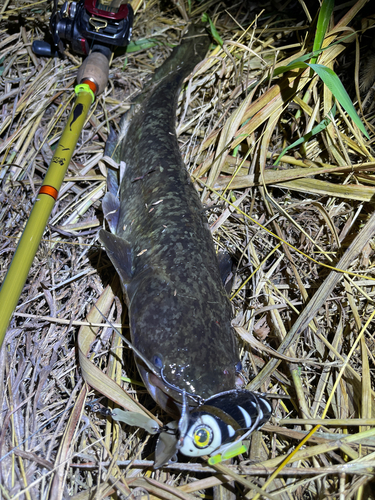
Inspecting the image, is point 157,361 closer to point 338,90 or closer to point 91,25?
point 338,90

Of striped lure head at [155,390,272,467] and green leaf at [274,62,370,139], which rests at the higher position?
green leaf at [274,62,370,139]

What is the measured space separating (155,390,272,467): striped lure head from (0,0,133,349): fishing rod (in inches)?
52.8

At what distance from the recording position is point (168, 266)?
2.06 meters

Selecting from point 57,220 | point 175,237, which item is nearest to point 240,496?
point 175,237

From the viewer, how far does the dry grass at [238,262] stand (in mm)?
1829

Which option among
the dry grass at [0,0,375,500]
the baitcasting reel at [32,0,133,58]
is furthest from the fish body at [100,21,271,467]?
the baitcasting reel at [32,0,133,58]

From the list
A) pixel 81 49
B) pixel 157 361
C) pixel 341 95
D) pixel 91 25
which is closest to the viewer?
pixel 157 361

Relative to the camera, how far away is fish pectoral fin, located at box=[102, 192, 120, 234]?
8.29 feet

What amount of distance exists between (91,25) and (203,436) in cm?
298

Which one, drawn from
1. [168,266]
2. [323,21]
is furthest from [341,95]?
[168,266]

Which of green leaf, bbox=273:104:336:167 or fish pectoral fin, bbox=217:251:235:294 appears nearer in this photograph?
fish pectoral fin, bbox=217:251:235:294

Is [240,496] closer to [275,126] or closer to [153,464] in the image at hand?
[153,464]

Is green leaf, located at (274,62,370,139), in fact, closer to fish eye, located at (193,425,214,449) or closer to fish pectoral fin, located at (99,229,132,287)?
fish pectoral fin, located at (99,229,132,287)

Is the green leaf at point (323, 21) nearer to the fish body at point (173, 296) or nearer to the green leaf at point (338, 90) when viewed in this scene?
the green leaf at point (338, 90)
